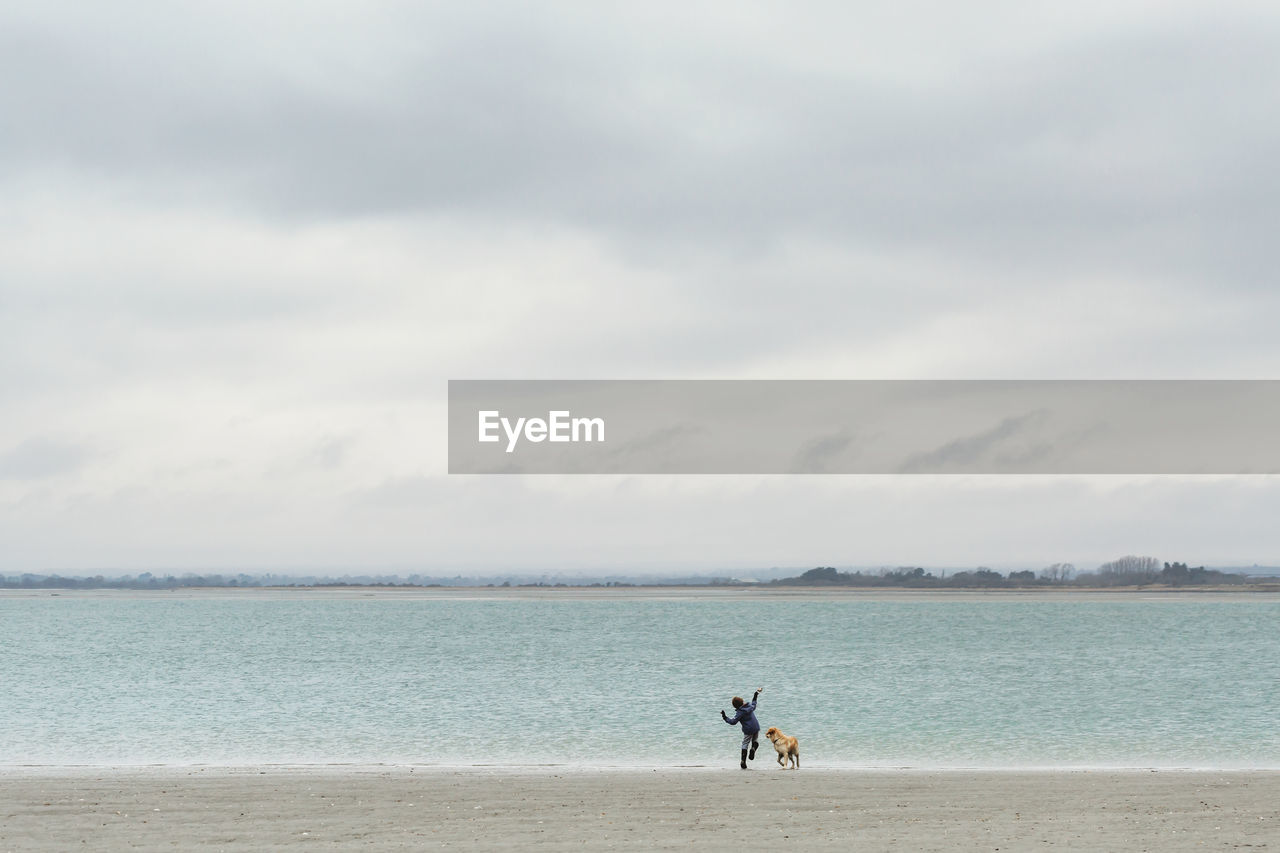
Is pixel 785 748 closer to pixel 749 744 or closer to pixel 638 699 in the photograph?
pixel 749 744

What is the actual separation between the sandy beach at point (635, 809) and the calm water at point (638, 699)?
5.00 metres

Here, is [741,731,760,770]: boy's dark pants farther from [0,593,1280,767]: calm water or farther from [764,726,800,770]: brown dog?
[0,593,1280,767]: calm water

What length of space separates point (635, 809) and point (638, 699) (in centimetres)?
2669

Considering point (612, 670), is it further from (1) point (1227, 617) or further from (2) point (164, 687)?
(1) point (1227, 617)

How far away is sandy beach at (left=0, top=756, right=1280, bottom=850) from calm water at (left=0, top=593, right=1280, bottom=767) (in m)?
5.00

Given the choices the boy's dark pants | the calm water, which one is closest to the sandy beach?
the boy's dark pants

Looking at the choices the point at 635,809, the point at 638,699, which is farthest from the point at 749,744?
the point at 638,699

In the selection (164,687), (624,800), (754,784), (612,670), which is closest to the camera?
(624,800)

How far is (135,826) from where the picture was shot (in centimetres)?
1786

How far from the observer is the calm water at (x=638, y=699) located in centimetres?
3094

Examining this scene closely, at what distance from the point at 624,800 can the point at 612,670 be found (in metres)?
42.0

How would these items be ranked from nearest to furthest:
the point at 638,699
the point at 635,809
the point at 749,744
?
the point at 635,809 → the point at 749,744 → the point at 638,699

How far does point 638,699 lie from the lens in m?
45.8

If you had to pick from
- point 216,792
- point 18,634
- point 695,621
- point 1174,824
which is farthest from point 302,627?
point 1174,824
